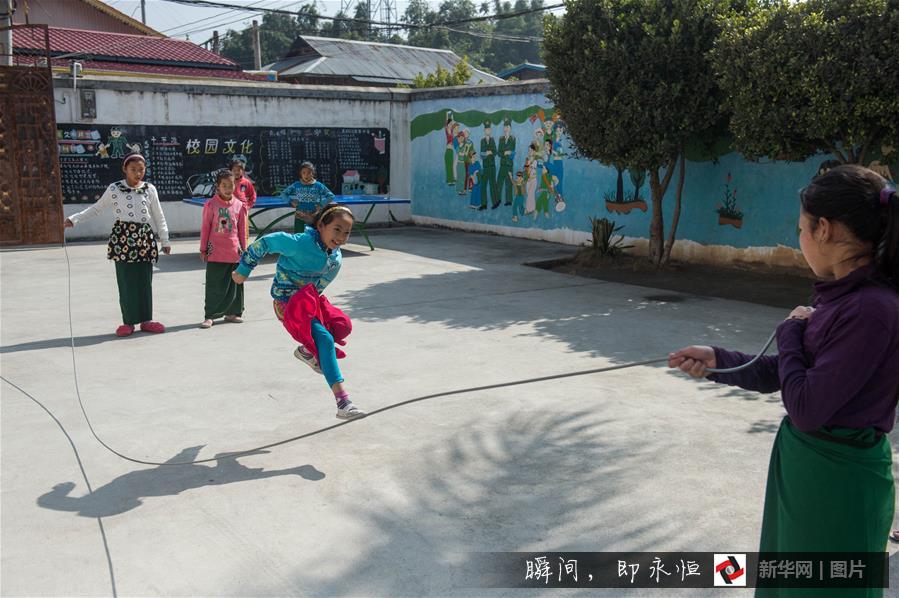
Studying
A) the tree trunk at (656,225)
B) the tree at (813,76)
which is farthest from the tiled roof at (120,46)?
the tree at (813,76)

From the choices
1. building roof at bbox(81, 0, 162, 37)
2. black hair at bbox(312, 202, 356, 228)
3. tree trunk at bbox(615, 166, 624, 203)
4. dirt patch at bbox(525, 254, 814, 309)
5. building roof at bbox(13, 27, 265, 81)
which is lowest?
dirt patch at bbox(525, 254, 814, 309)

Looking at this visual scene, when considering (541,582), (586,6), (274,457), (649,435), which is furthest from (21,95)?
(541,582)

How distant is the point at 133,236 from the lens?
775 centimetres

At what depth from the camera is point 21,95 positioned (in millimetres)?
14031

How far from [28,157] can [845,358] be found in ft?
48.4

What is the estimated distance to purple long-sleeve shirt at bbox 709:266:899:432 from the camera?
2.00 m

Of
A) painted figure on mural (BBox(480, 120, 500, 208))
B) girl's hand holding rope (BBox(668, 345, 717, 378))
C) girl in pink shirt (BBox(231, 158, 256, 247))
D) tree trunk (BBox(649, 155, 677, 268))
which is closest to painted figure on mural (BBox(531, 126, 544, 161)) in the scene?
painted figure on mural (BBox(480, 120, 500, 208))

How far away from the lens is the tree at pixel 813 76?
316 inches

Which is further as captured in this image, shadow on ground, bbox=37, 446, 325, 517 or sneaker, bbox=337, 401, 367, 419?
sneaker, bbox=337, 401, 367, 419

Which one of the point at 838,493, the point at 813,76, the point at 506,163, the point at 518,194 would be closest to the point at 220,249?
the point at 813,76

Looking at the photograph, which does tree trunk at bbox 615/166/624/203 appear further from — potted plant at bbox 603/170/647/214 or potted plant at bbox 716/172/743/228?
potted plant at bbox 716/172/743/228

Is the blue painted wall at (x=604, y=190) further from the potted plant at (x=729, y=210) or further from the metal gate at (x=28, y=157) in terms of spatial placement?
the metal gate at (x=28, y=157)

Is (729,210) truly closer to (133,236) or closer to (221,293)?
(221,293)

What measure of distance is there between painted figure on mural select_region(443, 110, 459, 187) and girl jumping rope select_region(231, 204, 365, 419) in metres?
12.2
